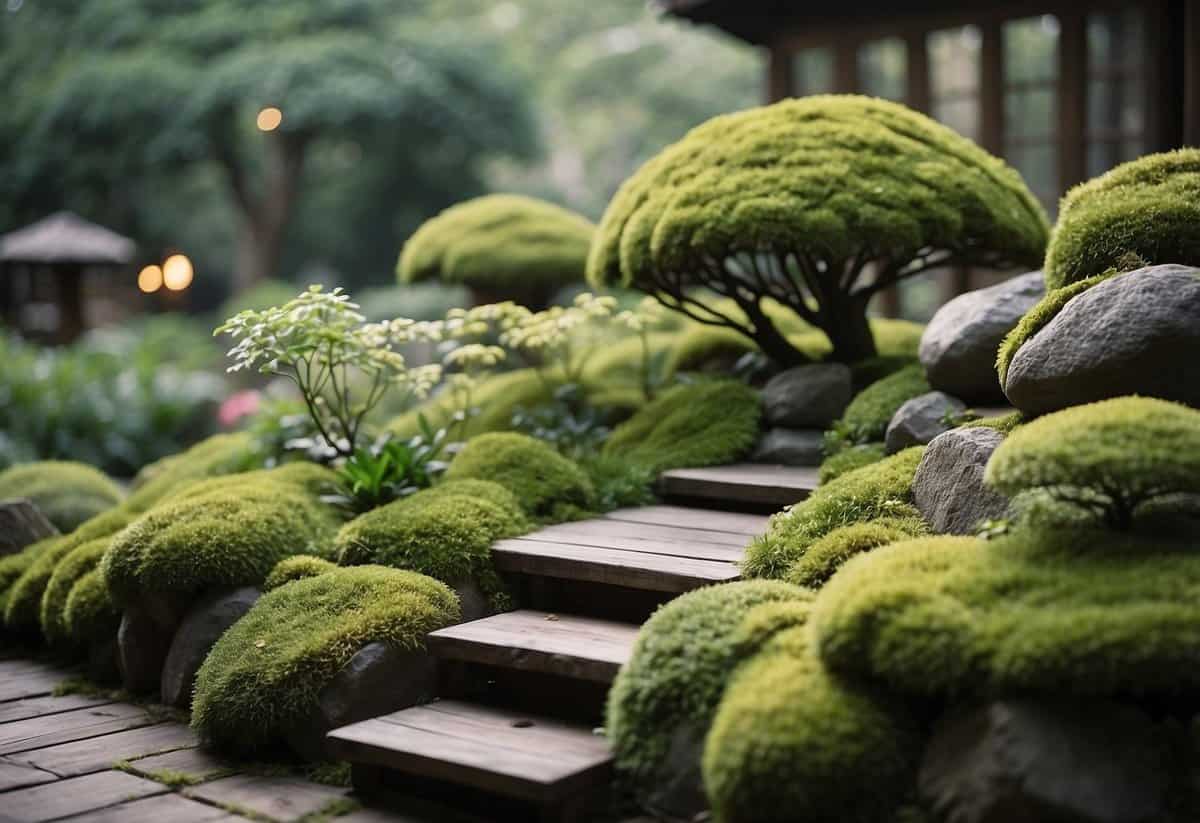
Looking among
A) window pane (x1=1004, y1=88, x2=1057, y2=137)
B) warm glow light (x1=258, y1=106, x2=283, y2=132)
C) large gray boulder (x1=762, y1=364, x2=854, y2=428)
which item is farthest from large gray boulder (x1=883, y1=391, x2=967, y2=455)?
warm glow light (x1=258, y1=106, x2=283, y2=132)

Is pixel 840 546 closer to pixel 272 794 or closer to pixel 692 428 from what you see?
pixel 272 794

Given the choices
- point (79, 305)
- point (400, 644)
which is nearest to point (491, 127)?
point (79, 305)

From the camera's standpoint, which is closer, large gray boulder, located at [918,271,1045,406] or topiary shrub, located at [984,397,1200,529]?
topiary shrub, located at [984,397,1200,529]

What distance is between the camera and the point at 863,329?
26.0 ft

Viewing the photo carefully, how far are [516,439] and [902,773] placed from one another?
3550 millimetres

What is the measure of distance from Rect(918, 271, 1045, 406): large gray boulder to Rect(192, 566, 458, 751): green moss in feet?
8.76

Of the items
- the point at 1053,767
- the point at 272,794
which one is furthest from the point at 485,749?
the point at 1053,767

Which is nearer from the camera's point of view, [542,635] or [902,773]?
[902,773]

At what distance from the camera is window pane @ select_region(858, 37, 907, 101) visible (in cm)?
999

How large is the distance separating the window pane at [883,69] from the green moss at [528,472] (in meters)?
4.95

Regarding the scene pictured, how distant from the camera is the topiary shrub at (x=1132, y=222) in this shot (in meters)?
5.30

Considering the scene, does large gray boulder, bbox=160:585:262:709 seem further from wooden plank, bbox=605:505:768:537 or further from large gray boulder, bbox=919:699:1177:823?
large gray boulder, bbox=919:699:1177:823

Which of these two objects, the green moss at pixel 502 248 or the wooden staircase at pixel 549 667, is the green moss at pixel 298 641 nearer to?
the wooden staircase at pixel 549 667

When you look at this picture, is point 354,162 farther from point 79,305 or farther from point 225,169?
→ point 79,305
